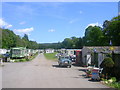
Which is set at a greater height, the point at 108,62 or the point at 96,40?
the point at 96,40

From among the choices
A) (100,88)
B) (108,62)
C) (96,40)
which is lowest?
(100,88)

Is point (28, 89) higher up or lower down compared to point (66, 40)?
lower down

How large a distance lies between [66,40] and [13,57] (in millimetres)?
123238

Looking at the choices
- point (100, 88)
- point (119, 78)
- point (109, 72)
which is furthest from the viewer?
point (109, 72)

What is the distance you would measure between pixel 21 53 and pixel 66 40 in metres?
122

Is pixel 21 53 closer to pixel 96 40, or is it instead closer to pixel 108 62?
pixel 96 40

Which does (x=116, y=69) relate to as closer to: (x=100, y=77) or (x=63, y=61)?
(x=100, y=77)

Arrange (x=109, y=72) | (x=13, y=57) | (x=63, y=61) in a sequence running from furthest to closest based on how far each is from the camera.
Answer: (x=13, y=57), (x=63, y=61), (x=109, y=72)

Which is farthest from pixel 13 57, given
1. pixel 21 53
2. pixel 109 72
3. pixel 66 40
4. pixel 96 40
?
pixel 66 40

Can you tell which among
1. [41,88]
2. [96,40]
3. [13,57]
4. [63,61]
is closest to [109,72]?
[41,88]

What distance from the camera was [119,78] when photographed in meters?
18.1

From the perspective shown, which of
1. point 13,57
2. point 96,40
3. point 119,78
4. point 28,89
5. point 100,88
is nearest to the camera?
point 28,89

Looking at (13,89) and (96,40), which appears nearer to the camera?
(13,89)

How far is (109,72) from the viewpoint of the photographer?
63.4ft
